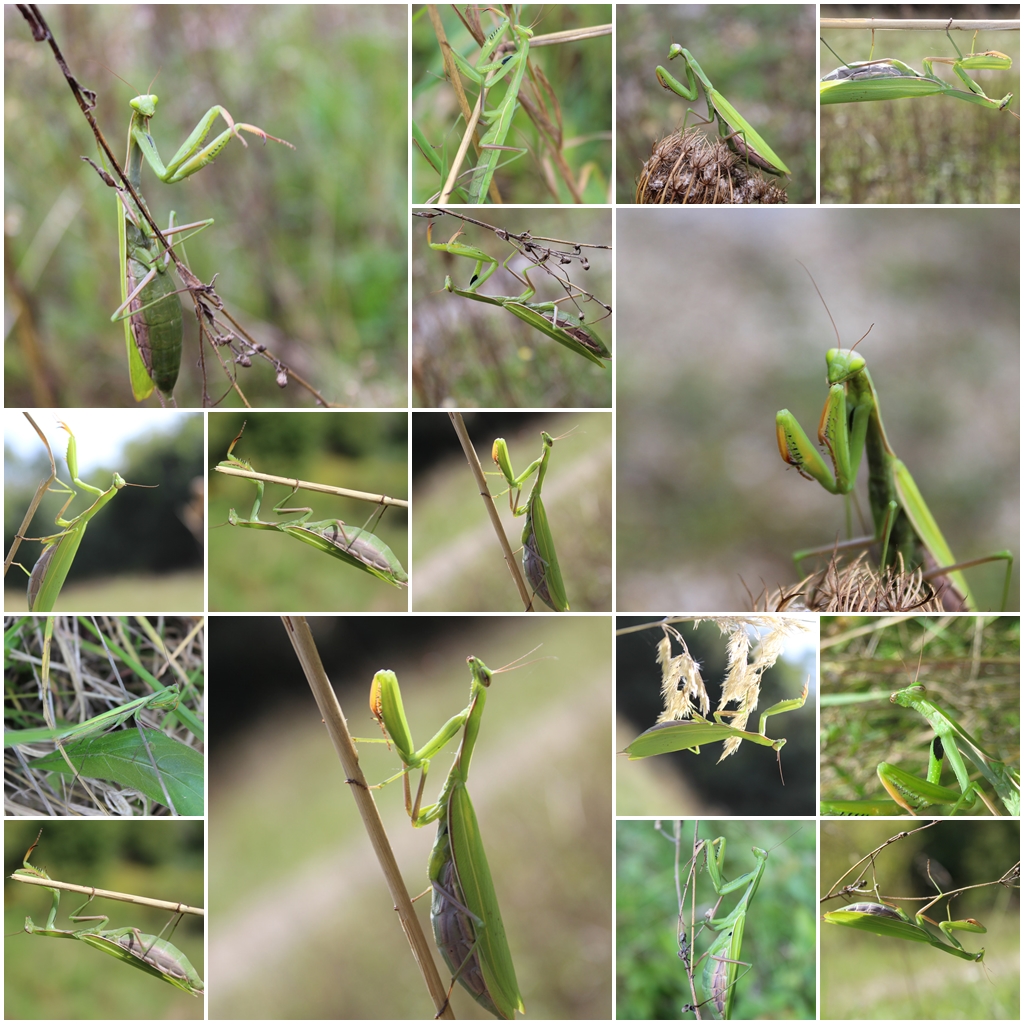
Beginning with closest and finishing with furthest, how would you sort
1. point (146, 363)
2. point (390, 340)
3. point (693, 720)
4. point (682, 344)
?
point (146, 363)
point (693, 720)
point (390, 340)
point (682, 344)

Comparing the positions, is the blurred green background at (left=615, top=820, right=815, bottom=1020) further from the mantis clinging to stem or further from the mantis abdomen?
the mantis abdomen

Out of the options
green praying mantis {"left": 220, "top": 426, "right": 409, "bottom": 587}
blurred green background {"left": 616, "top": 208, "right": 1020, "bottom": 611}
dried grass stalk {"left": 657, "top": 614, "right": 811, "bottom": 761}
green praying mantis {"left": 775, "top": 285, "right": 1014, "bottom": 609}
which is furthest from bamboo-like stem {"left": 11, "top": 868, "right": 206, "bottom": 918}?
green praying mantis {"left": 775, "top": 285, "right": 1014, "bottom": 609}

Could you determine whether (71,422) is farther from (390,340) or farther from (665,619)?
(665,619)

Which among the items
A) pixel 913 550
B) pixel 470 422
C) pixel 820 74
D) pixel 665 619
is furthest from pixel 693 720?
pixel 820 74

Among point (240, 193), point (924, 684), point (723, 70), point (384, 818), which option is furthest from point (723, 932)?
point (240, 193)

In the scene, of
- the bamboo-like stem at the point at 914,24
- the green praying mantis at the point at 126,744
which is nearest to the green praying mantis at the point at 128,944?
the green praying mantis at the point at 126,744
